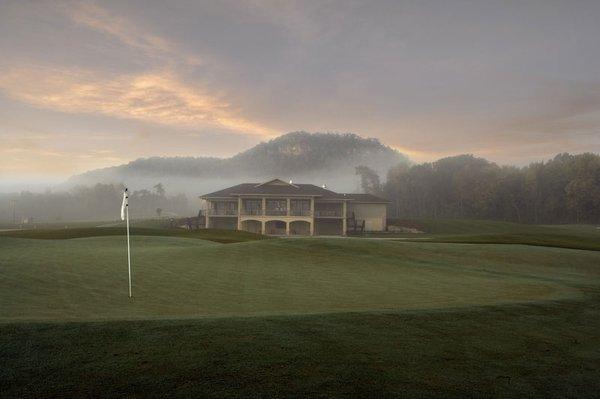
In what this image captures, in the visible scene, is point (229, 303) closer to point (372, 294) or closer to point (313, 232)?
point (372, 294)

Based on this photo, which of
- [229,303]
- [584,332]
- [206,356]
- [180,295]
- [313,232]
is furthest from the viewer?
[313,232]

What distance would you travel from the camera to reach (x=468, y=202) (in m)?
113

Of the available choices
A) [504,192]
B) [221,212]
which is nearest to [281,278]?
[221,212]

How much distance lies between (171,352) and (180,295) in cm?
651

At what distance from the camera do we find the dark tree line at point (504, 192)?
3782 inches

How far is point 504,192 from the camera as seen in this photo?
108 meters

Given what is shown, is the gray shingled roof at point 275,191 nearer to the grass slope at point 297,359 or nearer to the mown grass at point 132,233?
the mown grass at point 132,233

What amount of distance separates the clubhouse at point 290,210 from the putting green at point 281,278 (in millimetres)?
40078

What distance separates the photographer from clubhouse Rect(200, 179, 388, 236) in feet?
225

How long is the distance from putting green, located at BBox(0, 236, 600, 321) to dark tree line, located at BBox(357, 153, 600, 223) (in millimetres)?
82838

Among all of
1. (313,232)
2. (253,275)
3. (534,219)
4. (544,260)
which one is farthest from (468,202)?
(253,275)

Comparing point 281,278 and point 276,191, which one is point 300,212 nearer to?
point 276,191

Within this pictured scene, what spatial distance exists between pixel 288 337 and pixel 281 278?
931cm

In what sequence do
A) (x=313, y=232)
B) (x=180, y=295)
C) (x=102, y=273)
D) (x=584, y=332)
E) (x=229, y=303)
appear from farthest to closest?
1. (x=313, y=232)
2. (x=102, y=273)
3. (x=180, y=295)
4. (x=229, y=303)
5. (x=584, y=332)
